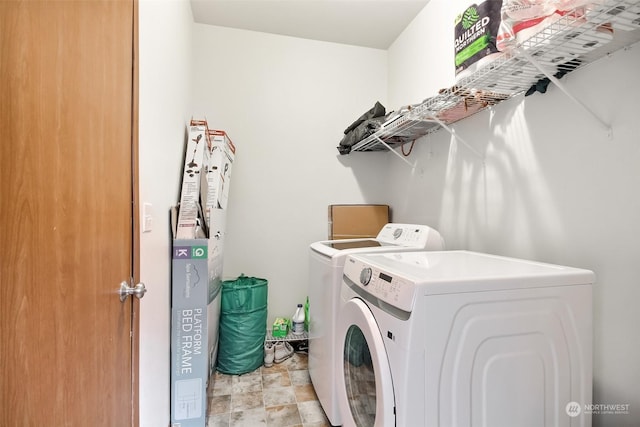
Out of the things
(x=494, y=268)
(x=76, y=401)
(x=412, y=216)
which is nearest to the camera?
(x=76, y=401)

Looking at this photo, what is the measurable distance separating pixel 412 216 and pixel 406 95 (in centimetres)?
102

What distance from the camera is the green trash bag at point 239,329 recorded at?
7.02ft

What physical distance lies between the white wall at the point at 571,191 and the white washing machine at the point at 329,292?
291mm

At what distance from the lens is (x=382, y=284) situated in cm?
104

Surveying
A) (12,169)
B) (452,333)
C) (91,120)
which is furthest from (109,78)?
(452,333)

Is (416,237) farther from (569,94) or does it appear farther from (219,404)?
(219,404)

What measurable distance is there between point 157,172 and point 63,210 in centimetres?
76

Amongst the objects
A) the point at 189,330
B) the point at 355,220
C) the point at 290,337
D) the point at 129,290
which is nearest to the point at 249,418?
the point at 189,330

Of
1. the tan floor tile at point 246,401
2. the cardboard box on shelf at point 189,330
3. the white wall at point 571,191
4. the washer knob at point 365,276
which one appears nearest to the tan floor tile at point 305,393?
the tan floor tile at point 246,401

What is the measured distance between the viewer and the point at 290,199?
2639 mm

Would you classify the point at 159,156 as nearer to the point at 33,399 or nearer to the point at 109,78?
the point at 109,78

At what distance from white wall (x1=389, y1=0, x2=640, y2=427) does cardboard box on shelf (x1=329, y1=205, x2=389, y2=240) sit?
75cm

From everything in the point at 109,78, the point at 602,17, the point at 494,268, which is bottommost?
the point at 494,268

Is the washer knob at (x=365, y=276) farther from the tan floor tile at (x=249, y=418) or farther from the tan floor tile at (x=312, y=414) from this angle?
the tan floor tile at (x=249, y=418)
